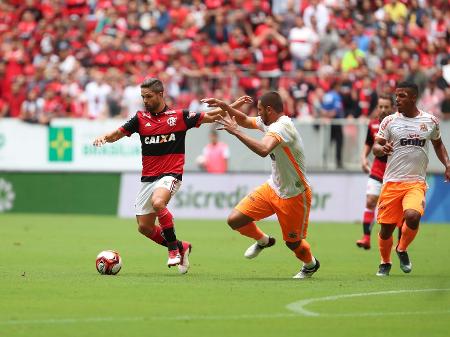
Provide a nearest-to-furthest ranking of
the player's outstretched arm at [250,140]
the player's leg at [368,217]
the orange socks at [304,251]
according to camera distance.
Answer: the player's outstretched arm at [250,140] → the orange socks at [304,251] → the player's leg at [368,217]

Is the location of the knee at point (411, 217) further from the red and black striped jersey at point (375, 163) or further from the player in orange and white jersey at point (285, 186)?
the red and black striped jersey at point (375, 163)

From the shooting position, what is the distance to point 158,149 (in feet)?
46.2

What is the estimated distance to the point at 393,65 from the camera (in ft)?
86.8

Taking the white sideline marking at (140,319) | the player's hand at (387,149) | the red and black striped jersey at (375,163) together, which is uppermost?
the player's hand at (387,149)

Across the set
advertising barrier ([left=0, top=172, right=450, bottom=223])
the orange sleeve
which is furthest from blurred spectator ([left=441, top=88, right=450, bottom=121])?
the orange sleeve

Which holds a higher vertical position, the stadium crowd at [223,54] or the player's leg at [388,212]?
the stadium crowd at [223,54]

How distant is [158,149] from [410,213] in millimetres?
3179

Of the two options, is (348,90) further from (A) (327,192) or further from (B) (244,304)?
(B) (244,304)

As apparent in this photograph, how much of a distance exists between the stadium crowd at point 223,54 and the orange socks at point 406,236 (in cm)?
1162

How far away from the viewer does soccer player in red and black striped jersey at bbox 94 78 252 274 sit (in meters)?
14.0

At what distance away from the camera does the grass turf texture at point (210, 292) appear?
367 inches

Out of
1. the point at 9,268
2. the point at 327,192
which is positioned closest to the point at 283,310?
the point at 9,268

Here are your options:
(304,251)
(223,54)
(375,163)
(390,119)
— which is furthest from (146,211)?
(223,54)

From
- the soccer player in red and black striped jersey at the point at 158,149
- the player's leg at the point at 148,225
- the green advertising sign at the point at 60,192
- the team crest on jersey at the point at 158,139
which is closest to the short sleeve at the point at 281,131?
the soccer player in red and black striped jersey at the point at 158,149
